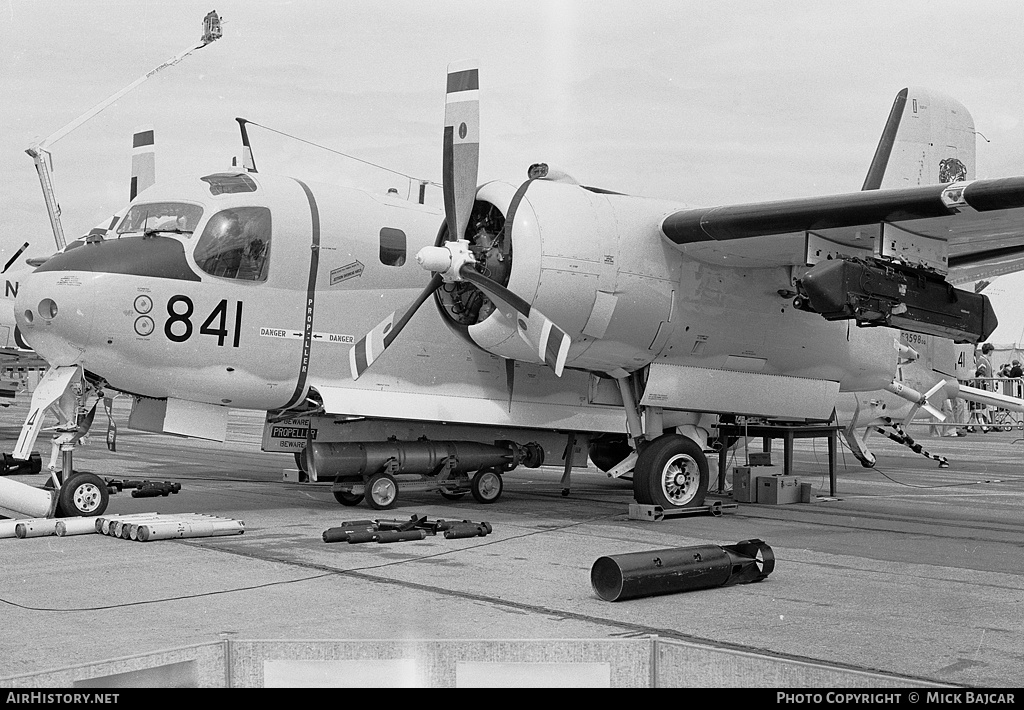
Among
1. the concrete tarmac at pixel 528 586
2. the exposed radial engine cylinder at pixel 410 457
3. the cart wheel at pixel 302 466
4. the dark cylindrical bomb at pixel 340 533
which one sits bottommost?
the concrete tarmac at pixel 528 586

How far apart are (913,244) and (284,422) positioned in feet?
29.4

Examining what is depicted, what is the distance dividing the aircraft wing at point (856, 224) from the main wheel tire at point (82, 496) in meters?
7.90

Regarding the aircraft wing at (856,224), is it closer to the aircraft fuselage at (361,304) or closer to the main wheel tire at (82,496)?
the aircraft fuselage at (361,304)

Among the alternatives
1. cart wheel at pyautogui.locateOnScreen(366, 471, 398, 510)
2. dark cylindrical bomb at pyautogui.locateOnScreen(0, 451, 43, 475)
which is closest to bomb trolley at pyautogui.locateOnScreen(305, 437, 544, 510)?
cart wheel at pyautogui.locateOnScreen(366, 471, 398, 510)

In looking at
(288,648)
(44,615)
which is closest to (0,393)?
(44,615)

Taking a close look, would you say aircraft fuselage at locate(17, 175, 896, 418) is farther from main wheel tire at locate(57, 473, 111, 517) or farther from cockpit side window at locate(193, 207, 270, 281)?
main wheel tire at locate(57, 473, 111, 517)

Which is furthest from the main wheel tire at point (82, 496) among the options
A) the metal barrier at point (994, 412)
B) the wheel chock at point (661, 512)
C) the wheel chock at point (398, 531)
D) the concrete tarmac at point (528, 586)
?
the metal barrier at point (994, 412)

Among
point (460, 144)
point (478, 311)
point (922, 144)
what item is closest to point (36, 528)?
point (478, 311)

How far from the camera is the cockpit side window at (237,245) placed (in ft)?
42.3

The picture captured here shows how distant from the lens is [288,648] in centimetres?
396

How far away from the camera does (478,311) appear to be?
14328 mm

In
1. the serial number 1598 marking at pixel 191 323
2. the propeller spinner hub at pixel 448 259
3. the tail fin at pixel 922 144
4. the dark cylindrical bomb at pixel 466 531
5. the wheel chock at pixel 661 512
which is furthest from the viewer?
the tail fin at pixel 922 144

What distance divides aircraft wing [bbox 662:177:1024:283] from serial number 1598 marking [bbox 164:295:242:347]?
5.77 metres

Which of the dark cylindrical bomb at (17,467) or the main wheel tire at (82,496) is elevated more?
the main wheel tire at (82,496)
